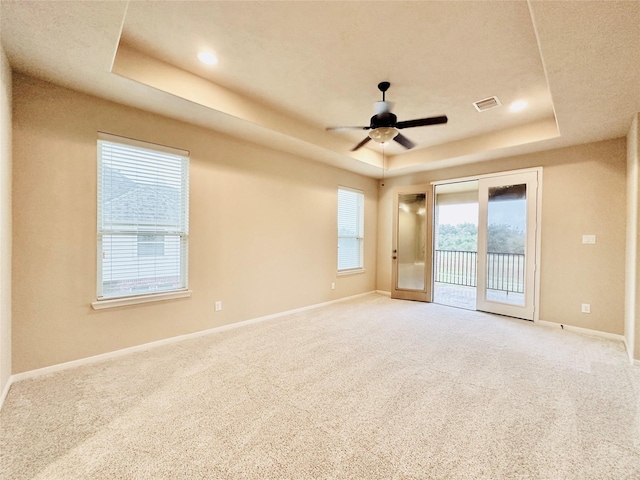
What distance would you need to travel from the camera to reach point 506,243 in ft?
14.9

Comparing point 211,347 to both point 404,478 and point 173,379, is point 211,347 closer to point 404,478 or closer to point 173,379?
point 173,379

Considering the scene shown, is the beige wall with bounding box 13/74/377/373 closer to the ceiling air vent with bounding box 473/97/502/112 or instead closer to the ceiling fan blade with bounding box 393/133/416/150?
the ceiling fan blade with bounding box 393/133/416/150

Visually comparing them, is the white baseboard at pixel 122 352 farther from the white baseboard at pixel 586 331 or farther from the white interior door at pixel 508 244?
the white baseboard at pixel 586 331

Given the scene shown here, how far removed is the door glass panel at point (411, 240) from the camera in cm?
564

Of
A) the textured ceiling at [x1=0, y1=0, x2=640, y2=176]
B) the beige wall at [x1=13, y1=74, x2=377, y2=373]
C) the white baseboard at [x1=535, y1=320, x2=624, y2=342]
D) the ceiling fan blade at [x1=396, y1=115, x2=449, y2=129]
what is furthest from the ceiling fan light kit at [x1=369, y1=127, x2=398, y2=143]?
the white baseboard at [x1=535, y1=320, x2=624, y2=342]

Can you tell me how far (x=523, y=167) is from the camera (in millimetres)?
4367

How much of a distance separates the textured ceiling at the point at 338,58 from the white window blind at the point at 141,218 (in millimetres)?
542

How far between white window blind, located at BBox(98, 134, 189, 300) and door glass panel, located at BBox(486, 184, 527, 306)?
4782mm

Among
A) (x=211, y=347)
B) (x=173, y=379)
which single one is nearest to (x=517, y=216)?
(x=211, y=347)

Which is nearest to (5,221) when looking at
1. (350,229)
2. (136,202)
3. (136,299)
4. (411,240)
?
(136,202)

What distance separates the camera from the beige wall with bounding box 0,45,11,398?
2012 mm

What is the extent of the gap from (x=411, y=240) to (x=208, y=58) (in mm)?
4779

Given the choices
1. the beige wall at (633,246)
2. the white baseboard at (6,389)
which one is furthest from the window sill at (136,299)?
the beige wall at (633,246)

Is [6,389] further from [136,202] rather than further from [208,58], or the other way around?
[208,58]
